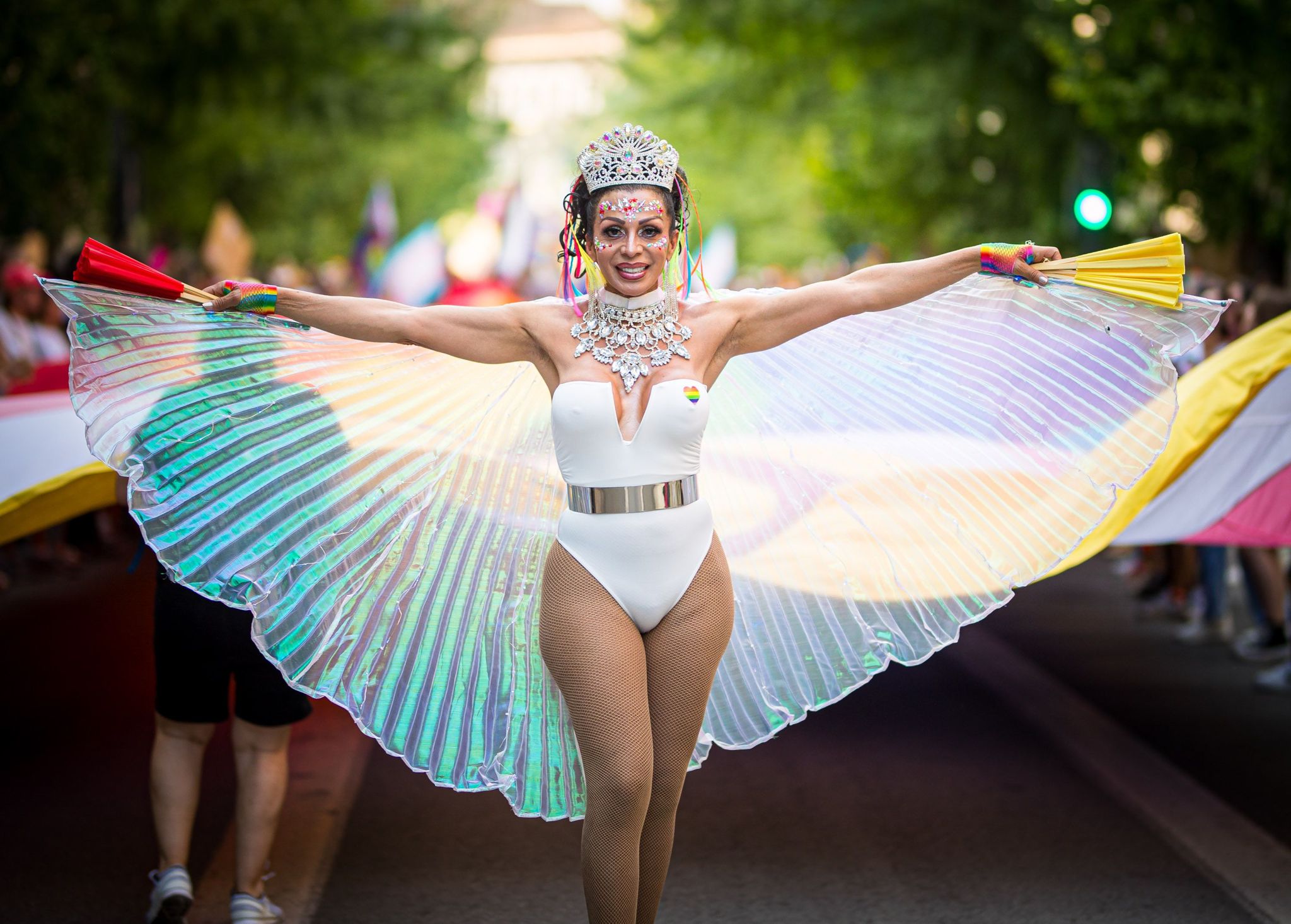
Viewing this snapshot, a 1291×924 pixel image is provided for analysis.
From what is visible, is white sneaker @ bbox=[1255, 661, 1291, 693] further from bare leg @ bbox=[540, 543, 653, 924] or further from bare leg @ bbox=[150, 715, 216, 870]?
bare leg @ bbox=[150, 715, 216, 870]

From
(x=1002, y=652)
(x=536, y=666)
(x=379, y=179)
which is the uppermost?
(x=379, y=179)

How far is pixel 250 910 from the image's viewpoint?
16.8ft

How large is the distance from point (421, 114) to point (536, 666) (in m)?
28.4

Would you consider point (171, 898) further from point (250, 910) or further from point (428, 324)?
point (428, 324)

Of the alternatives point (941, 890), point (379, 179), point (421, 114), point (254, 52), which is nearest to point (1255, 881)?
point (941, 890)

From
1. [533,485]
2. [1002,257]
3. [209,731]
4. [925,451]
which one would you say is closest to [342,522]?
[533,485]

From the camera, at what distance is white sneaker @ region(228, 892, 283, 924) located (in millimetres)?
5105

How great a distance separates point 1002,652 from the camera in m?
9.98

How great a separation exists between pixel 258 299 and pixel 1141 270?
2.76 m

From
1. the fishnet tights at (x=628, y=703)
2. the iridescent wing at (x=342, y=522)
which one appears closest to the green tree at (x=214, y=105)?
the iridescent wing at (x=342, y=522)

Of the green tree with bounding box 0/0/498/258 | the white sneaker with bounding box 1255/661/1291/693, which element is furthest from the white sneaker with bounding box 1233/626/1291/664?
the green tree with bounding box 0/0/498/258

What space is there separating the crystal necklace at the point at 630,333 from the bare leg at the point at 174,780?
2.01 metres

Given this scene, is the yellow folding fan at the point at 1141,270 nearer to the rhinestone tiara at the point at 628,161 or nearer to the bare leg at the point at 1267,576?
the rhinestone tiara at the point at 628,161

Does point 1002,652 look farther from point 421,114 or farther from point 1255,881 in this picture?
point 421,114
